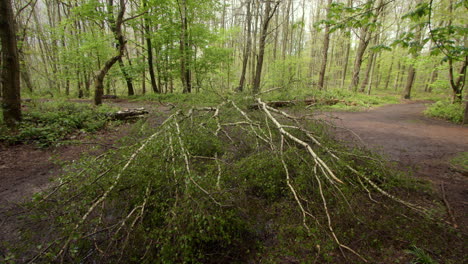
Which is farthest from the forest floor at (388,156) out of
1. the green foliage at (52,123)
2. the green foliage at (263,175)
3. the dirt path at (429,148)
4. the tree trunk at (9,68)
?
the green foliage at (263,175)

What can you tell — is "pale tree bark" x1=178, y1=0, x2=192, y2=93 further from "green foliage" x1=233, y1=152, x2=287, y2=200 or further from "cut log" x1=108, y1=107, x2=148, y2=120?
"green foliage" x1=233, y1=152, x2=287, y2=200

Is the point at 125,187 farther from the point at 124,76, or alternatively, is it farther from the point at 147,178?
the point at 124,76

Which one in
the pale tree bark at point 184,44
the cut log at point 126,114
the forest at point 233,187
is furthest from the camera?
the pale tree bark at point 184,44

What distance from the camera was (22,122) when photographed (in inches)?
194

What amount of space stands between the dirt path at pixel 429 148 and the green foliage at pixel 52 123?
6.87 m

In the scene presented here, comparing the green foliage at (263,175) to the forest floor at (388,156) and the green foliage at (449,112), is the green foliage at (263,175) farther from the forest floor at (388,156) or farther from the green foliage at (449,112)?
the green foliage at (449,112)

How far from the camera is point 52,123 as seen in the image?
537 cm

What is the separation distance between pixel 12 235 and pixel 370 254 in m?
4.08

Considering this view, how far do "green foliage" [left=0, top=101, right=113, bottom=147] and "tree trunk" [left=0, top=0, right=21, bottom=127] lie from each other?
12.0 inches

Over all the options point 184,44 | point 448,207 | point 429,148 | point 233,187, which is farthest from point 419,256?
point 184,44

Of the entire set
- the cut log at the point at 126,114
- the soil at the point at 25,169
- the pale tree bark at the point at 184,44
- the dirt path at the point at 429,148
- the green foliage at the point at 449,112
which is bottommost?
the soil at the point at 25,169

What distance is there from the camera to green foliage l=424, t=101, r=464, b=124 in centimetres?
768

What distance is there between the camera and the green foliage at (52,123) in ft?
15.3

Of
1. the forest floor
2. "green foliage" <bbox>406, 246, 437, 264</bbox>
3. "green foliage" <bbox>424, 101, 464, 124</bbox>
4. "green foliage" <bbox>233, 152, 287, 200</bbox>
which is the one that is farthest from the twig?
"green foliage" <bbox>424, 101, 464, 124</bbox>
